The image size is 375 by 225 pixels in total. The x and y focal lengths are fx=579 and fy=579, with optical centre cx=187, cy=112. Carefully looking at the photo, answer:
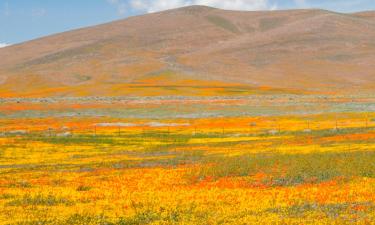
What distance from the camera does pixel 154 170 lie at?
3959cm

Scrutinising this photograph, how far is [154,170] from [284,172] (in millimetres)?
9425

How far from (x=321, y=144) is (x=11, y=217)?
34376 millimetres

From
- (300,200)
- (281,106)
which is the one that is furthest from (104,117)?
(300,200)

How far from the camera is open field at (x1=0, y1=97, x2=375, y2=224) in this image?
23.6 meters

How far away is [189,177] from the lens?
35656 mm

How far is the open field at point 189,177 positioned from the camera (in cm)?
2362

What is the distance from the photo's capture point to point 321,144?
171 ft

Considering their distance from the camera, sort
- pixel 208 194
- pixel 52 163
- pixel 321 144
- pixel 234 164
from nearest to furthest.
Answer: pixel 208 194 < pixel 234 164 < pixel 52 163 < pixel 321 144

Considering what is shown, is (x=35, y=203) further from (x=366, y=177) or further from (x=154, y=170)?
(x=366, y=177)

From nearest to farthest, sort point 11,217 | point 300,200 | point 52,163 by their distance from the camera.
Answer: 1. point 11,217
2. point 300,200
3. point 52,163

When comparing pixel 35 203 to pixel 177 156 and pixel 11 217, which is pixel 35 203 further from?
pixel 177 156

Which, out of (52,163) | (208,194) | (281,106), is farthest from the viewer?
(281,106)

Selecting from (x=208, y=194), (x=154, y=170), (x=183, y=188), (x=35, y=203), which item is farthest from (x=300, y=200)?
(x=154, y=170)

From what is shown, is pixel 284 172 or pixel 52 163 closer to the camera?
pixel 284 172
